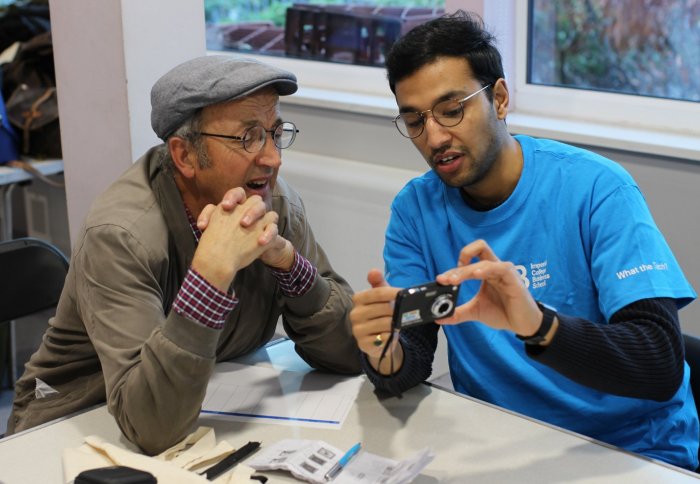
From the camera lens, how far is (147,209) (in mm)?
1899

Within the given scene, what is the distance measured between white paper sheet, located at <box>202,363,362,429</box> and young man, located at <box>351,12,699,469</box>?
0.10 metres

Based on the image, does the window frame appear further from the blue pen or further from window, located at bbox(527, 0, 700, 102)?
the blue pen

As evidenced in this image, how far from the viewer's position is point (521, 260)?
6.32 ft

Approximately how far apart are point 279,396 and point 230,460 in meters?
0.28

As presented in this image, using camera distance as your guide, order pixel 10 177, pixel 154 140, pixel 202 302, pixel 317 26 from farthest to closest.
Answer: pixel 317 26
pixel 10 177
pixel 154 140
pixel 202 302

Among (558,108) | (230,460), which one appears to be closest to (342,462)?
(230,460)

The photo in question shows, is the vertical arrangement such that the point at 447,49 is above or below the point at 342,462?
above

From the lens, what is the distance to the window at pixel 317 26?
375 centimetres

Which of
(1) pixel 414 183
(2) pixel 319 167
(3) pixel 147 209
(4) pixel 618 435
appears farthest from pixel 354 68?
(4) pixel 618 435

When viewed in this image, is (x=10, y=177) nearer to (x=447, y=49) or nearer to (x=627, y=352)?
(x=447, y=49)

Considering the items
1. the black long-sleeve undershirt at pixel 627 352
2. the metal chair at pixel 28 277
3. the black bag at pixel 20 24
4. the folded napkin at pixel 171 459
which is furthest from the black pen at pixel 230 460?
the black bag at pixel 20 24

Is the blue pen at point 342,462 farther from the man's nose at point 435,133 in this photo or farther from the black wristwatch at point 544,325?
the man's nose at point 435,133

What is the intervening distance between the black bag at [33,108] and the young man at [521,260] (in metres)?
2.28

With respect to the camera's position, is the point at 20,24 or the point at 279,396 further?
the point at 20,24
